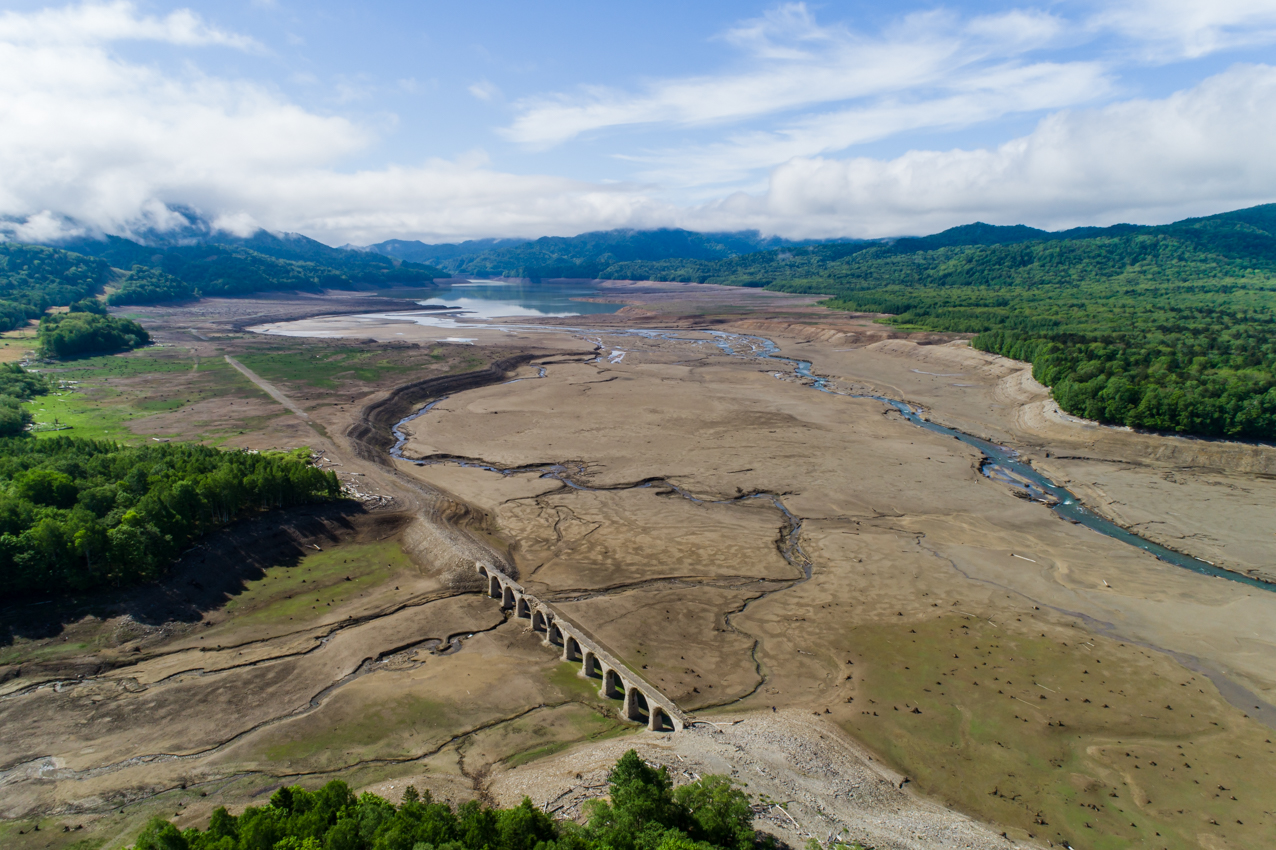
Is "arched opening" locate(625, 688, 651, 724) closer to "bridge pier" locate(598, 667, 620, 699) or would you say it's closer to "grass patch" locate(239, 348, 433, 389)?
"bridge pier" locate(598, 667, 620, 699)

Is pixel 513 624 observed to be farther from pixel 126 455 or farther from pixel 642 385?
pixel 642 385

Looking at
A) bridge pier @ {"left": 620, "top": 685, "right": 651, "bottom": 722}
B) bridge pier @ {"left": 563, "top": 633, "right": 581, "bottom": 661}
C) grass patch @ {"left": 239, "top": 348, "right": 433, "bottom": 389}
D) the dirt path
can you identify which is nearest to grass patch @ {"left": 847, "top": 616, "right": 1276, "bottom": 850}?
bridge pier @ {"left": 620, "top": 685, "right": 651, "bottom": 722}

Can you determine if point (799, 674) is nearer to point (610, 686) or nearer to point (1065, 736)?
point (610, 686)

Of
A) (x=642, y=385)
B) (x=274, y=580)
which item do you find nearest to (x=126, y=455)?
(x=274, y=580)

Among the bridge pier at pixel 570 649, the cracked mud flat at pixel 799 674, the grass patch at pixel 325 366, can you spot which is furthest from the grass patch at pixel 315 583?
the grass patch at pixel 325 366

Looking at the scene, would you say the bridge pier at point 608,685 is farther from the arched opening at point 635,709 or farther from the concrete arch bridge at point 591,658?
the arched opening at point 635,709

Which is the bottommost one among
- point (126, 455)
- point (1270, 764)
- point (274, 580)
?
point (1270, 764)
